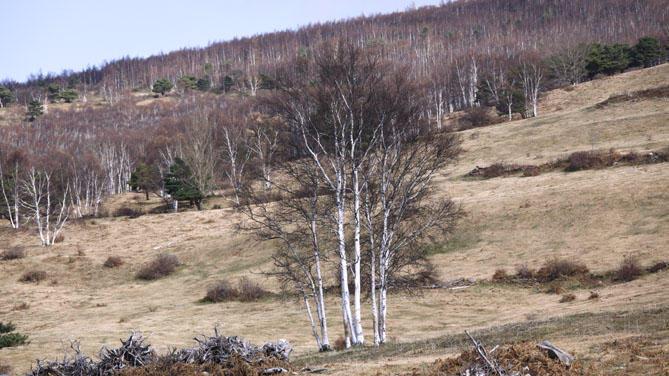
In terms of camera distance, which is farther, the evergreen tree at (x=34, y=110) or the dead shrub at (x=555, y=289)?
the evergreen tree at (x=34, y=110)

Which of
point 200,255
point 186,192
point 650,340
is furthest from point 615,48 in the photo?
point 650,340

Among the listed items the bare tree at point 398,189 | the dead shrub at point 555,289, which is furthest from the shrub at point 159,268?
the dead shrub at point 555,289

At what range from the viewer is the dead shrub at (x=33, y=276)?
5015 cm

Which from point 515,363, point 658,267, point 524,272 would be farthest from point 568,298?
point 515,363

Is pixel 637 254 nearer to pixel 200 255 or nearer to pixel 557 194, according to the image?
pixel 557 194

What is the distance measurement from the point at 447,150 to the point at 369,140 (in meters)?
3.33

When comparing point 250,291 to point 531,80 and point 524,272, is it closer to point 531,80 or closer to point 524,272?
point 524,272

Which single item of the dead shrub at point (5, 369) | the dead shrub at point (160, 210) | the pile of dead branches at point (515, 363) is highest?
the pile of dead branches at point (515, 363)

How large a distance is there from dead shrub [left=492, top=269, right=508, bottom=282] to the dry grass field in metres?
0.70

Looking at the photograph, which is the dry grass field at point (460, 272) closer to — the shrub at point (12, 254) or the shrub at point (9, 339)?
the shrub at point (9, 339)

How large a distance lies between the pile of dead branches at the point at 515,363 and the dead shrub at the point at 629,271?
69.0ft

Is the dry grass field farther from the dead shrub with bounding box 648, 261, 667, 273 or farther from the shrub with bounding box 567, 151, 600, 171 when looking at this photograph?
the shrub with bounding box 567, 151, 600, 171

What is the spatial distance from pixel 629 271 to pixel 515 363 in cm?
2222

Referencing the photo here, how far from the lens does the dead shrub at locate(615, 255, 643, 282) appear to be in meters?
28.5
